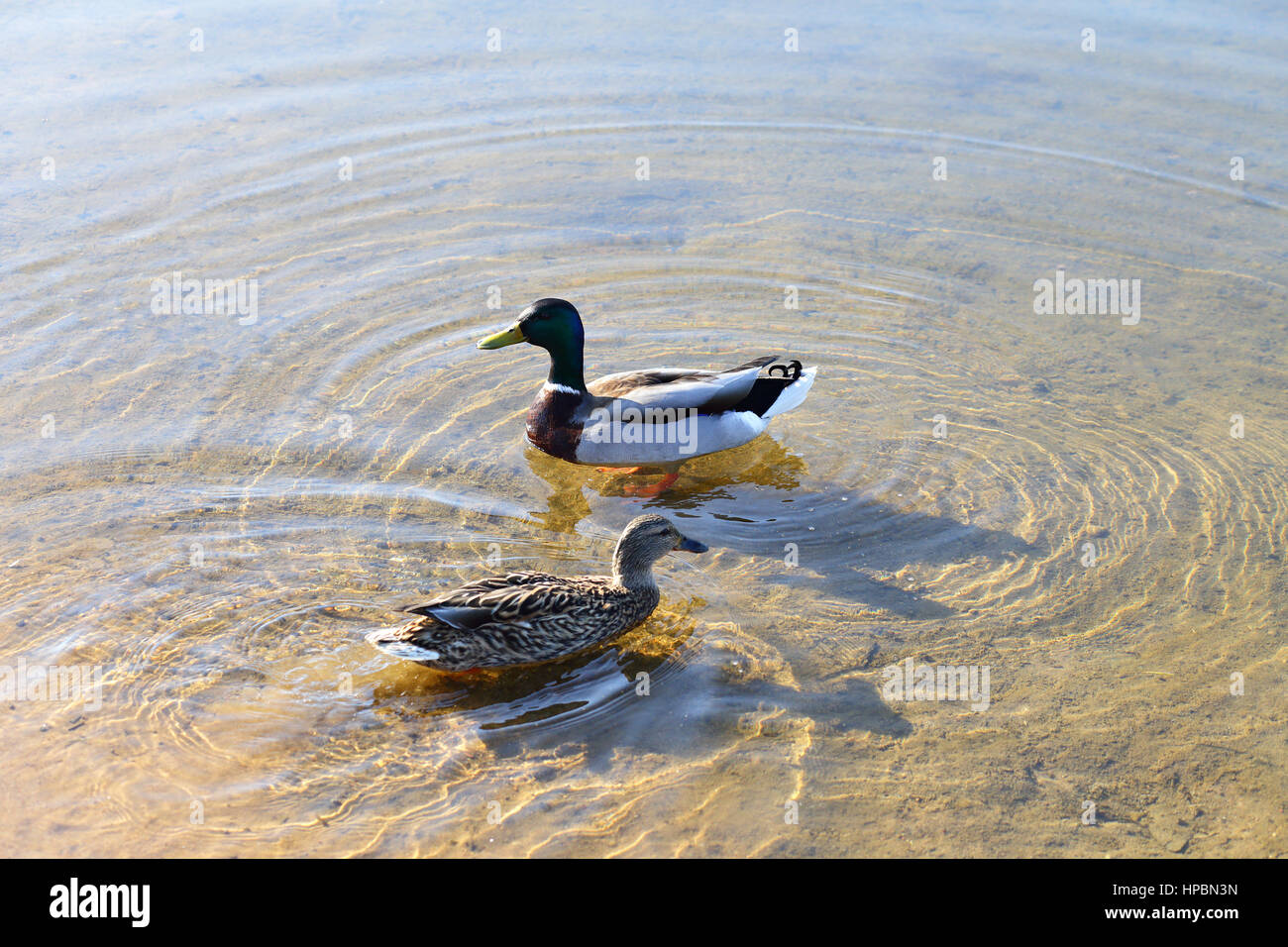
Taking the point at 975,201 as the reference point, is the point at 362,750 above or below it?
below

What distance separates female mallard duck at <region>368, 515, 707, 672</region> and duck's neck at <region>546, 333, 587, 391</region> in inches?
83.8

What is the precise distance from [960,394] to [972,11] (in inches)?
369

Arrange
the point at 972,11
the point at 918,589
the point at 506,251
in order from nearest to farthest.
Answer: the point at 918,589
the point at 506,251
the point at 972,11

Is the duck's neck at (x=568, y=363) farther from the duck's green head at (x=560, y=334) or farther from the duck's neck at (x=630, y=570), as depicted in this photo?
the duck's neck at (x=630, y=570)

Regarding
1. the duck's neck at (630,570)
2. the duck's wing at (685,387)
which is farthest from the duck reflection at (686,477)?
the duck's neck at (630,570)

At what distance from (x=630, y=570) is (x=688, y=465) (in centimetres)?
220

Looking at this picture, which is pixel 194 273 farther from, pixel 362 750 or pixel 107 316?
pixel 362 750

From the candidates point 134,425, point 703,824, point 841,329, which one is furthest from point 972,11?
point 703,824

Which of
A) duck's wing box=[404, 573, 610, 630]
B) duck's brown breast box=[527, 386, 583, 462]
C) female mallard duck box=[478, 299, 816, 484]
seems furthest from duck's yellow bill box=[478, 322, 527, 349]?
duck's wing box=[404, 573, 610, 630]

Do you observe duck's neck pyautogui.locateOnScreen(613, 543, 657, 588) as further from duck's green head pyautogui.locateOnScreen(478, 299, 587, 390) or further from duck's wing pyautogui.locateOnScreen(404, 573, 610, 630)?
duck's green head pyautogui.locateOnScreen(478, 299, 587, 390)

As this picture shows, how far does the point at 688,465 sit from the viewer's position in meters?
8.27

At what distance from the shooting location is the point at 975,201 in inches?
454

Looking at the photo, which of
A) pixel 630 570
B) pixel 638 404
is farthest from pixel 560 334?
pixel 630 570

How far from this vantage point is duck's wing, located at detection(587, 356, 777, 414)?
783 cm
